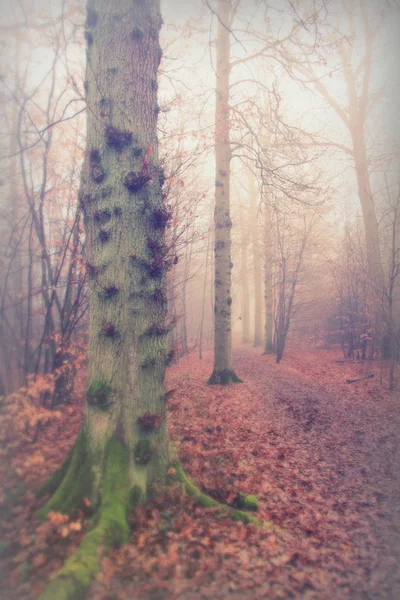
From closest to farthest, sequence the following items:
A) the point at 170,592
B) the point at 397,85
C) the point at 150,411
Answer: the point at 170,592, the point at 150,411, the point at 397,85

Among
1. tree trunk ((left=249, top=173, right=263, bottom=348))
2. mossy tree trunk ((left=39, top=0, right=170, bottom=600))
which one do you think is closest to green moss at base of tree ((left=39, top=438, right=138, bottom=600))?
mossy tree trunk ((left=39, top=0, right=170, bottom=600))

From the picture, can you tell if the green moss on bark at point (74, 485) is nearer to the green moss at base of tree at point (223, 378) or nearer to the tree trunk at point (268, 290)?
the green moss at base of tree at point (223, 378)

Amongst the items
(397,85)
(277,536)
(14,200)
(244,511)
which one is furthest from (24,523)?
(397,85)

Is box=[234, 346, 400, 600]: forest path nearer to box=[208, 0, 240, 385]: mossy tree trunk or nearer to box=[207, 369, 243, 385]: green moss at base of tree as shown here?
box=[207, 369, 243, 385]: green moss at base of tree

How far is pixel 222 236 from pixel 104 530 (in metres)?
6.14

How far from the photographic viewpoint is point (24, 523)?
8.95 feet

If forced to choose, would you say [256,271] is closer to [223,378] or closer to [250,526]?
[223,378]

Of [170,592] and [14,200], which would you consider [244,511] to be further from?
[14,200]

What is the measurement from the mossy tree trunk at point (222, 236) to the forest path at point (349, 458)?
0.86 meters

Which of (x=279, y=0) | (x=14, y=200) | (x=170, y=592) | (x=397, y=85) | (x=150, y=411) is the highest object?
(x=397, y=85)

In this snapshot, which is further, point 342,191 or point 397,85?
point 342,191

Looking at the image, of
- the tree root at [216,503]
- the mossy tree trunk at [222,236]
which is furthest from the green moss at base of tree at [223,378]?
the tree root at [216,503]

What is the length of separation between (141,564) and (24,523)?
1.16 meters

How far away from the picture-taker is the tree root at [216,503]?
2986mm
